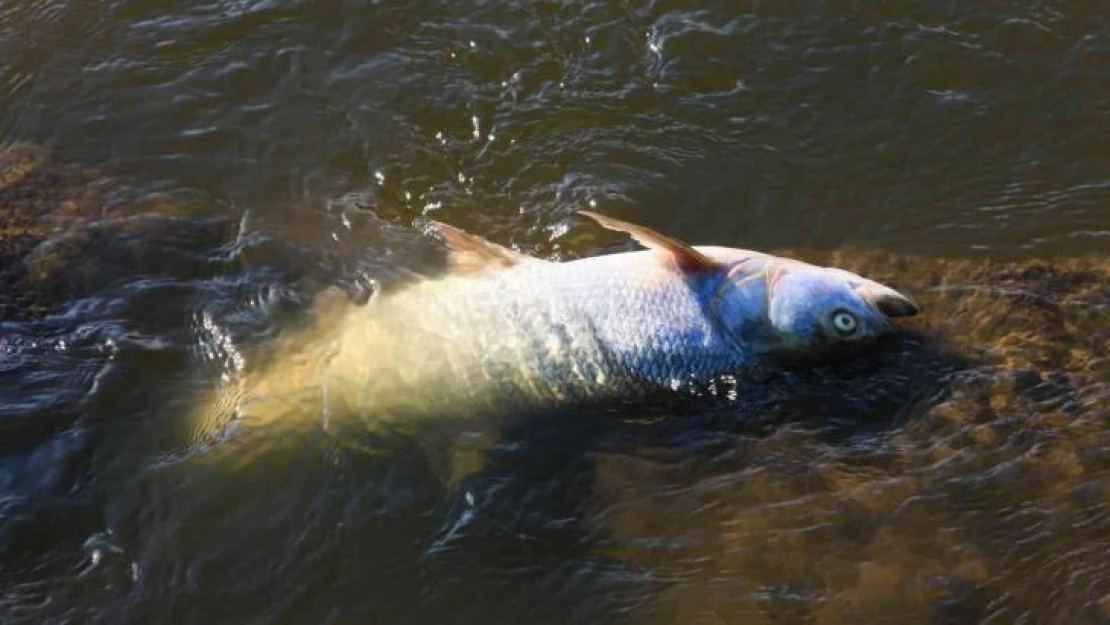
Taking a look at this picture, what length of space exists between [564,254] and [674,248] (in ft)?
3.35

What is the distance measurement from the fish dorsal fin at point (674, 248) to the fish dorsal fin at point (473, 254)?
22.8 inches

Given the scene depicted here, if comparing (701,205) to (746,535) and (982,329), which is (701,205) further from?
(746,535)

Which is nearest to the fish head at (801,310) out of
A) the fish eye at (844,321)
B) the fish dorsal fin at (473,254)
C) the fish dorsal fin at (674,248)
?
the fish eye at (844,321)

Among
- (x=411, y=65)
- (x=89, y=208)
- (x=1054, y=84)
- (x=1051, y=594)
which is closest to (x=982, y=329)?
(x=1051, y=594)

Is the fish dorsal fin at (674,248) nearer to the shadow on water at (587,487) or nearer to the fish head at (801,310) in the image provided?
the fish head at (801,310)

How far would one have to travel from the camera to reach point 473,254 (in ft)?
21.1

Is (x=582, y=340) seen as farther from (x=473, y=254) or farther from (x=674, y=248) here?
(x=473, y=254)

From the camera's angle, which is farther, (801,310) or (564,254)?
(564,254)

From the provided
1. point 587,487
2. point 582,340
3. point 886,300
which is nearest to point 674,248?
point 582,340

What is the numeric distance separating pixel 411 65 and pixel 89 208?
86.6 inches

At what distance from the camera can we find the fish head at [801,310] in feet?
19.8

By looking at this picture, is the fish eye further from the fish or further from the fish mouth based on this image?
the fish mouth

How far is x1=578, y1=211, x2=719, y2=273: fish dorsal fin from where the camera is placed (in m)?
5.94

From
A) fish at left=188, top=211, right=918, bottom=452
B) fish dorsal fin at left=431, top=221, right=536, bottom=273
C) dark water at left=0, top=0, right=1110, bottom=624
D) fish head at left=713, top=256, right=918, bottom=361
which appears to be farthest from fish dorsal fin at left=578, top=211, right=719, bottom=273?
dark water at left=0, top=0, right=1110, bottom=624
